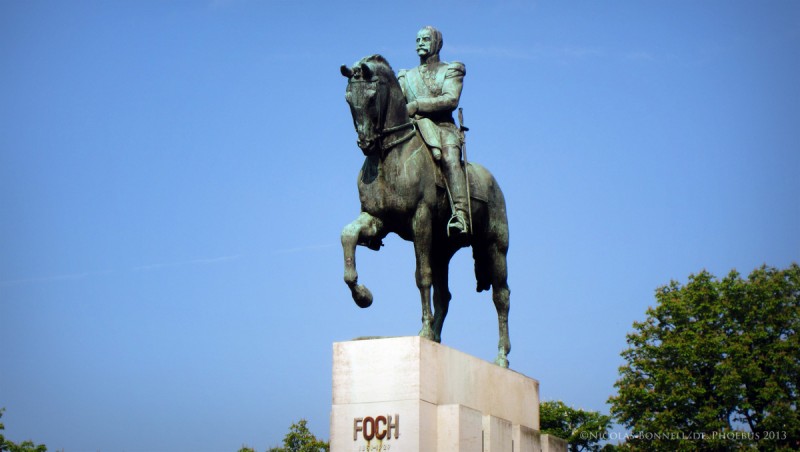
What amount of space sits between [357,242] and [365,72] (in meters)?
2.39

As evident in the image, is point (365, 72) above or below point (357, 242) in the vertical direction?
above

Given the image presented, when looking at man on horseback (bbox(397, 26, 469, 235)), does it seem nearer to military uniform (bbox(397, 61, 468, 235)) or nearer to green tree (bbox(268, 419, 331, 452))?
military uniform (bbox(397, 61, 468, 235))

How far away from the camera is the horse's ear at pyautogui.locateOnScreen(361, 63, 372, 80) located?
18609 mm

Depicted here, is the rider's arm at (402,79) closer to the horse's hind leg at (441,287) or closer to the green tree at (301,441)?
the horse's hind leg at (441,287)

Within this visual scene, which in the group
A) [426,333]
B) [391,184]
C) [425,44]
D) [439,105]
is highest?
[425,44]

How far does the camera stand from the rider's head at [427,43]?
21203 mm

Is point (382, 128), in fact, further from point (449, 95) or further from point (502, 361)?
point (502, 361)

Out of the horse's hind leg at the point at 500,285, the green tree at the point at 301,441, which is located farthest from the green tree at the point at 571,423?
the horse's hind leg at the point at 500,285

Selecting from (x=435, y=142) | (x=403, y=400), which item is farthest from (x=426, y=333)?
(x=435, y=142)

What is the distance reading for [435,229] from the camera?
20.2m

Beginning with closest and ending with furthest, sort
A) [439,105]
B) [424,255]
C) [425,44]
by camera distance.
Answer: [424,255] → [439,105] → [425,44]

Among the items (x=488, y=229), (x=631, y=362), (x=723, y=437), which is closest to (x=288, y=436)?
(x=631, y=362)

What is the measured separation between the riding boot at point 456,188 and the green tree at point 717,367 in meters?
21.1

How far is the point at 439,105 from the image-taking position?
20516 millimetres
